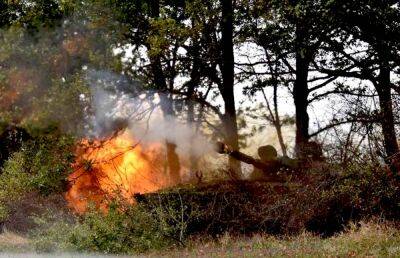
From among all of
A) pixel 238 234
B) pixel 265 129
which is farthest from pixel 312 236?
pixel 265 129

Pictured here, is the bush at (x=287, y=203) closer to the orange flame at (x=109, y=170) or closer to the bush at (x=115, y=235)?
the bush at (x=115, y=235)

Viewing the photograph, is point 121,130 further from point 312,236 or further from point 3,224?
point 312,236

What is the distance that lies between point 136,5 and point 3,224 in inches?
433

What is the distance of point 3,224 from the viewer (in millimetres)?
26250

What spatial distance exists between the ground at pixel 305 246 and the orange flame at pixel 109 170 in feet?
20.9

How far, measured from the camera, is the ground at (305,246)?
48.9ft

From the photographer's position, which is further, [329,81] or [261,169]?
[329,81]

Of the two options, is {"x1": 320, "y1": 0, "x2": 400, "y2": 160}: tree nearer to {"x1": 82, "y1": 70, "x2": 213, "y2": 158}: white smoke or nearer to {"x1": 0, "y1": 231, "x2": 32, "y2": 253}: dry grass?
{"x1": 82, "y1": 70, "x2": 213, "y2": 158}: white smoke

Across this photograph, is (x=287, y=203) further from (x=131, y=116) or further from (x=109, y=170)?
(x=109, y=170)

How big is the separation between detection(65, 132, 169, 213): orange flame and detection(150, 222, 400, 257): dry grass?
823 cm

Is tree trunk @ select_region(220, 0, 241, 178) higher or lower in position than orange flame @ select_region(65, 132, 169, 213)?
higher

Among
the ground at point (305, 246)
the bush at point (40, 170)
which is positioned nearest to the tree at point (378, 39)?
the ground at point (305, 246)

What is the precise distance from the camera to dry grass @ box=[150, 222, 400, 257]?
14852 mm

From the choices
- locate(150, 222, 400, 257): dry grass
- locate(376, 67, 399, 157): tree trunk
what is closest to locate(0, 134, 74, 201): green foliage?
locate(150, 222, 400, 257): dry grass
